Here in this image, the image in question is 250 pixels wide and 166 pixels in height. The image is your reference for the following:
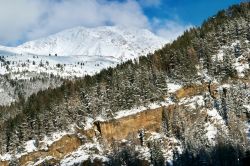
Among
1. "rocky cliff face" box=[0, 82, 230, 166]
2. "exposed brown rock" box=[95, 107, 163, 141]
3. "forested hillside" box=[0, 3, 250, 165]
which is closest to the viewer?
"forested hillside" box=[0, 3, 250, 165]

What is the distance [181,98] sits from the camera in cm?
15688

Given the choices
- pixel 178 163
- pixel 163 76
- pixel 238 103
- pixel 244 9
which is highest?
pixel 244 9

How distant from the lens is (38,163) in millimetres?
153250

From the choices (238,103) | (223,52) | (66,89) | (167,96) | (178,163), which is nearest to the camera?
(178,163)

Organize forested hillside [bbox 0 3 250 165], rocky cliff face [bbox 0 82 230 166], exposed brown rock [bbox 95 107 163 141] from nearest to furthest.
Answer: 1. forested hillside [bbox 0 3 250 165]
2. rocky cliff face [bbox 0 82 230 166]
3. exposed brown rock [bbox 95 107 163 141]

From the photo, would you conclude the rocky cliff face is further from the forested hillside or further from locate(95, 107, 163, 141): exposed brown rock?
the forested hillside

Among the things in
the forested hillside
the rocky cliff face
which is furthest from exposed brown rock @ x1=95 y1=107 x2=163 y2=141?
the forested hillside

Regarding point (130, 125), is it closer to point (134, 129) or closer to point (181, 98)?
point (134, 129)

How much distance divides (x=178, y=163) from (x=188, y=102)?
28.3 metres

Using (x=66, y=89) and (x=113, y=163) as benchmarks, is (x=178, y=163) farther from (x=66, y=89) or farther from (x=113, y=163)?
(x=66, y=89)

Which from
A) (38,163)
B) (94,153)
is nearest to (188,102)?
(94,153)

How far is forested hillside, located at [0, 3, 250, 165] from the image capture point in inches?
5300

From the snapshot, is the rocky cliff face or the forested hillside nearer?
the forested hillside

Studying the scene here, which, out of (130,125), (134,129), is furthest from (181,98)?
(130,125)
